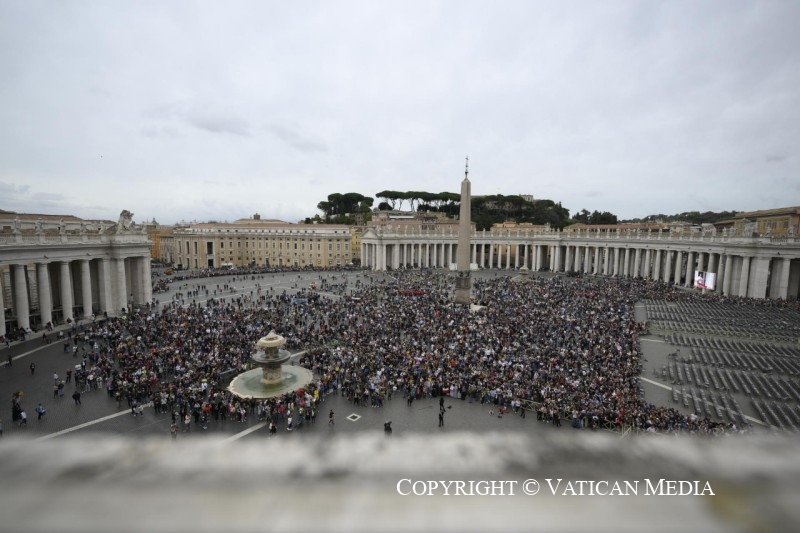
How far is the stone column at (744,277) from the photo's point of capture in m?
41.5

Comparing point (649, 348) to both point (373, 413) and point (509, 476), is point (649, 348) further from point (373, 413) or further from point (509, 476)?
point (509, 476)

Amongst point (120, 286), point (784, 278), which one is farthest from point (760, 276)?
point (120, 286)

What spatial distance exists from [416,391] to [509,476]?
16.8 metres

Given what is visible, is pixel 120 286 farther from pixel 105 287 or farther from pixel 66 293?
pixel 66 293

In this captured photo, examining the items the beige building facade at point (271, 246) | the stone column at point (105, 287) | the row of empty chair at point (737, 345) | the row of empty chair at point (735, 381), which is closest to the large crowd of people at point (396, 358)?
the row of empty chair at point (735, 381)

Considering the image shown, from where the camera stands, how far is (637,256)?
5878 centimetres

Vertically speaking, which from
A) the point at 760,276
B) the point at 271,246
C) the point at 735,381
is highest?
the point at 271,246

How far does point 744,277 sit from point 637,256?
17.1 m

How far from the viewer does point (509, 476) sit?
178 cm

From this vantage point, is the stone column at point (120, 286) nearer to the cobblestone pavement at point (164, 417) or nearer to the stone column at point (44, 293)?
the stone column at point (44, 293)

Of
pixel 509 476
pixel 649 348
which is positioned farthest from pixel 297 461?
pixel 649 348

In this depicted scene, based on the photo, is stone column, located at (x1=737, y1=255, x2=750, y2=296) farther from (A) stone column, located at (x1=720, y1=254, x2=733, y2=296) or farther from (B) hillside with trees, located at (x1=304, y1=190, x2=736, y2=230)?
(B) hillside with trees, located at (x1=304, y1=190, x2=736, y2=230)

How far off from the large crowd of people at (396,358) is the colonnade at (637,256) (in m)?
17.9

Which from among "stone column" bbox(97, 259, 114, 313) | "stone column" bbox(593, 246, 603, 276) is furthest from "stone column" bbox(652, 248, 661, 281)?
"stone column" bbox(97, 259, 114, 313)
